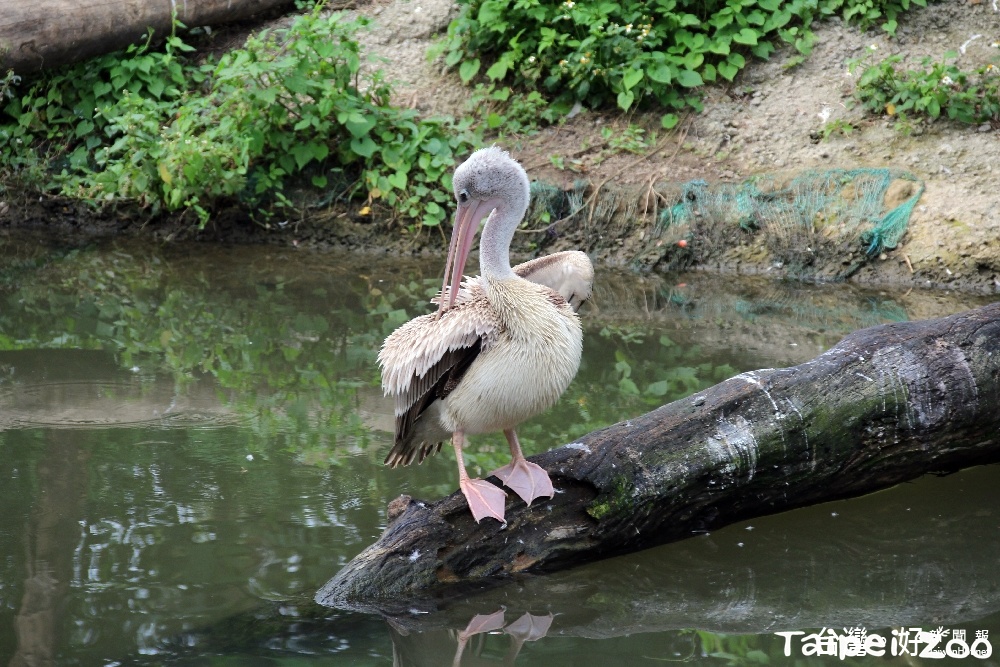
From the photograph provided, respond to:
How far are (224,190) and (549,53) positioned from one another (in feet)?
9.04

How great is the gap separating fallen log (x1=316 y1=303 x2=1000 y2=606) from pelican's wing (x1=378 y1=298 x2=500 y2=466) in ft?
1.28

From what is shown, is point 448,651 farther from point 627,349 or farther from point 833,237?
point 833,237

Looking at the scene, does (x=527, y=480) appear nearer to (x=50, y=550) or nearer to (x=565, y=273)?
(x=565, y=273)

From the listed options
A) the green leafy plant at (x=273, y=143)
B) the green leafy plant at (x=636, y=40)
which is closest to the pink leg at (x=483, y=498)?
the green leafy plant at (x=273, y=143)

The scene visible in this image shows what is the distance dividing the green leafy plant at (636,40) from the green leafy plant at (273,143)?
0.92 meters

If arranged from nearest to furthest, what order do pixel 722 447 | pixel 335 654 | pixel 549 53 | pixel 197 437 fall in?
1. pixel 335 654
2. pixel 722 447
3. pixel 197 437
4. pixel 549 53

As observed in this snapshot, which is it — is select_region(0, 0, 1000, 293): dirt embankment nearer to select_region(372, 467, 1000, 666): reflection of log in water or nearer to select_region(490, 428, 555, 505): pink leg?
select_region(372, 467, 1000, 666): reflection of log in water

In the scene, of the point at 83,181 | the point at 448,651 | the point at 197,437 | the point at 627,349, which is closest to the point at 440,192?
the point at 627,349

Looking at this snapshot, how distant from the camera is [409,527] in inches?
137

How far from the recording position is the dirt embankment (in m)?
7.16

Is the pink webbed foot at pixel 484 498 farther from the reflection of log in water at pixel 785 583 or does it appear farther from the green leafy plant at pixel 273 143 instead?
the green leafy plant at pixel 273 143

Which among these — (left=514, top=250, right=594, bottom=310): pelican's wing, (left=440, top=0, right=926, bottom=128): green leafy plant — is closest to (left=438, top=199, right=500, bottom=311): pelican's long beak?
(left=514, top=250, right=594, bottom=310): pelican's wing

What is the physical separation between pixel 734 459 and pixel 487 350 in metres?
0.98

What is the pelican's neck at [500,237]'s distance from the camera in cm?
372
